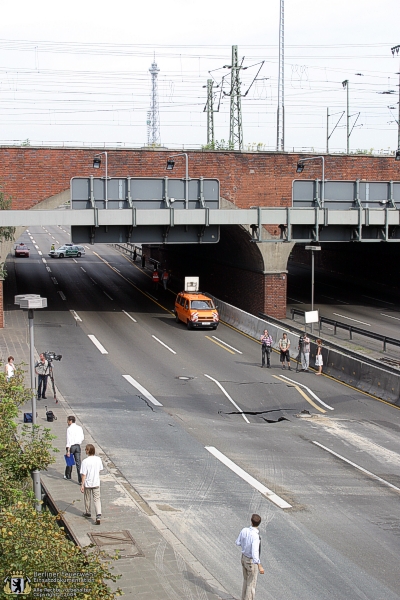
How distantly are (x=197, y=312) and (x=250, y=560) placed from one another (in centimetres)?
2909

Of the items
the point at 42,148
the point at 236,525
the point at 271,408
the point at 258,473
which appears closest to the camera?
the point at 236,525

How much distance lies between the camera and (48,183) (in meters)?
40.0

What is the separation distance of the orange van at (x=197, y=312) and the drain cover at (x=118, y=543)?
26573 mm

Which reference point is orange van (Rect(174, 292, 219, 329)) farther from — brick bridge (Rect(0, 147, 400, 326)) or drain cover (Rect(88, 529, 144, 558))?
drain cover (Rect(88, 529, 144, 558))

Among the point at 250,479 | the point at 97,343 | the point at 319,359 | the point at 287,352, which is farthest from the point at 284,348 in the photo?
the point at 250,479

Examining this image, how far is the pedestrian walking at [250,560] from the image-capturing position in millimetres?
10508

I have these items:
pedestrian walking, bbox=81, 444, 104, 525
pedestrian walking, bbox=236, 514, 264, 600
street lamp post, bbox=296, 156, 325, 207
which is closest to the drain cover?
pedestrian walking, bbox=81, 444, 104, 525

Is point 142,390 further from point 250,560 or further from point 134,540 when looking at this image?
point 250,560

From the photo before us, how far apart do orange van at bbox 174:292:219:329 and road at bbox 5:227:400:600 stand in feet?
2.08

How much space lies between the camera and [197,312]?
39.5 metres


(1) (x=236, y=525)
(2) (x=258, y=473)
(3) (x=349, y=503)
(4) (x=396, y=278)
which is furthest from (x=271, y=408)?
(4) (x=396, y=278)

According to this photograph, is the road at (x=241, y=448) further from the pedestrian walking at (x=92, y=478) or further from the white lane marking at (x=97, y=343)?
the pedestrian walking at (x=92, y=478)

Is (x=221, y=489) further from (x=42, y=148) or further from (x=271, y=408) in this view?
(x=42, y=148)

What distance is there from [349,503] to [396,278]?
43744 millimetres
